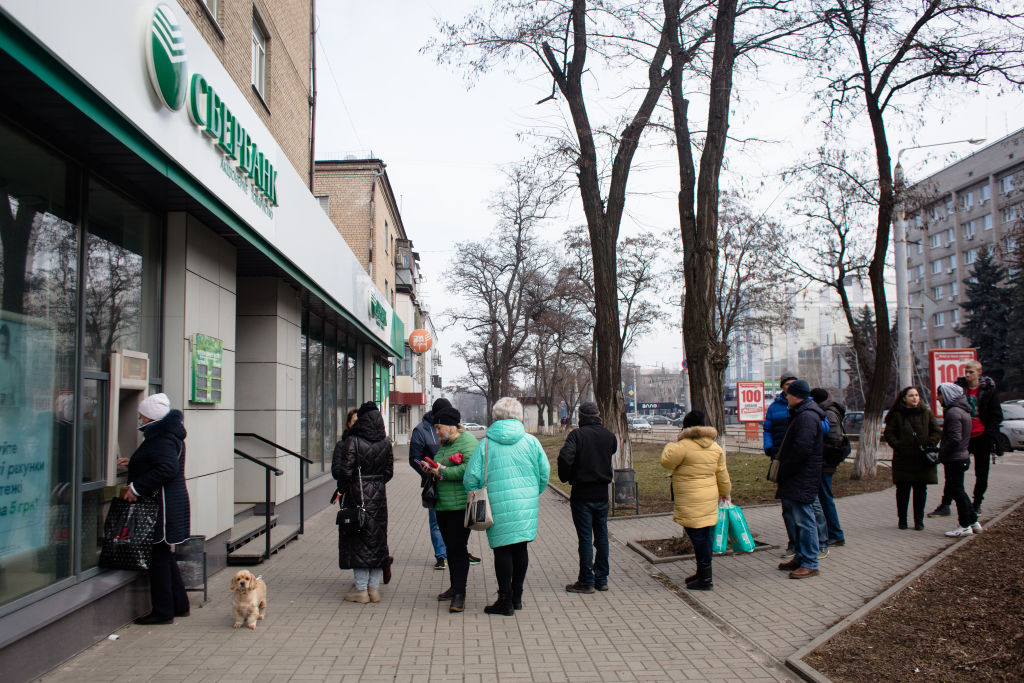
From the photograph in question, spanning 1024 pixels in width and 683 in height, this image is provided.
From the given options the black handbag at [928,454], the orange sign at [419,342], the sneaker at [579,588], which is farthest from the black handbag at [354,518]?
the orange sign at [419,342]

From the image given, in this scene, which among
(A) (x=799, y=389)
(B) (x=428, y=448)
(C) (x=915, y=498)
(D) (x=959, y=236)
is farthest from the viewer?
(D) (x=959, y=236)

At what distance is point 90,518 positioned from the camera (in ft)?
18.4

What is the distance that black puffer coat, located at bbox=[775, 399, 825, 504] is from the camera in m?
6.89

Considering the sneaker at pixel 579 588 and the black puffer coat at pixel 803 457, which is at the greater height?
the black puffer coat at pixel 803 457

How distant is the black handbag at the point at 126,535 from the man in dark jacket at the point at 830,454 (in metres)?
6.13

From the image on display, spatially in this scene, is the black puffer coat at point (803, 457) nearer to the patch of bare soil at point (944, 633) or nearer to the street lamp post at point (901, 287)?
the patch of bare soil at point (944, 633)

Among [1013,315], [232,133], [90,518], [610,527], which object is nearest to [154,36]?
[232,133]

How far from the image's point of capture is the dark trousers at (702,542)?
21.8ft

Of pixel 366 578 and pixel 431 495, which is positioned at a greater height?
pixel 431 495

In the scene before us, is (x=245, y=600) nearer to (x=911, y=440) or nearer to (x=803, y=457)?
(x=803, y=457)

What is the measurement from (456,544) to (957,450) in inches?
234

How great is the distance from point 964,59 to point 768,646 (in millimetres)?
12013

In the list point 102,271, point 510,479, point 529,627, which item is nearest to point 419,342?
point 102,271

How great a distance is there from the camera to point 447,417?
682 centimetres
